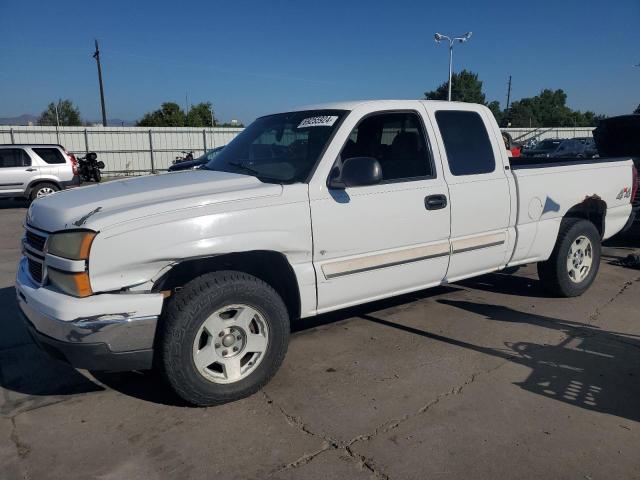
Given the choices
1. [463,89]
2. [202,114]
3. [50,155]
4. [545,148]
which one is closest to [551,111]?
[463,89]

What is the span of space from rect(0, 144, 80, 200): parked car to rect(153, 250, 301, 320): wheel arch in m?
12.9

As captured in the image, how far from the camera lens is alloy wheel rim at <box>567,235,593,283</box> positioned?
5.48m

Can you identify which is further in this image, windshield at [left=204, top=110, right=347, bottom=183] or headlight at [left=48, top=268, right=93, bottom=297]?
windshield at [left=204, top=110, right=347, bottom=183]

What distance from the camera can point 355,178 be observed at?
11.7 feet

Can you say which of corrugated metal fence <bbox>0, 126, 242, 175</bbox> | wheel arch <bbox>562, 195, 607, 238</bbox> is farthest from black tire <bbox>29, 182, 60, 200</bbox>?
wheel arch <bbox>562, 195, 607, 238</bbox>

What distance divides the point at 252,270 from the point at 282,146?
43.5 inches

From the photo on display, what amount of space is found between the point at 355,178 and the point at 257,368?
1424 millimetres

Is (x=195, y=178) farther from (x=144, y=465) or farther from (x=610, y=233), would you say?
(x=610, y=233)

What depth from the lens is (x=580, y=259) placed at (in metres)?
5.58

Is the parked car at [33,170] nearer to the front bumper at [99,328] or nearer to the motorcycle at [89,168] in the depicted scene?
the motorcycle at [89,168]

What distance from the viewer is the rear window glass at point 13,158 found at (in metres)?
14.3

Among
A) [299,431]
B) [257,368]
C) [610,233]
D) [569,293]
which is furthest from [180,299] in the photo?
[610,233]

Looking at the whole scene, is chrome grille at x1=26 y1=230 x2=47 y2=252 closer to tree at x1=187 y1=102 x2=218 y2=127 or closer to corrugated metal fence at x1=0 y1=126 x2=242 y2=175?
corrugated metal fence at x1=0 y1=126 x2=242 y2=175

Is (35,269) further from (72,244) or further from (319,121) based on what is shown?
(319,121)
